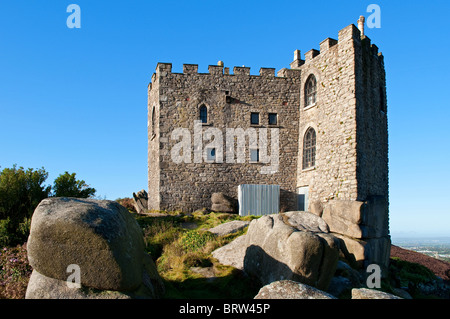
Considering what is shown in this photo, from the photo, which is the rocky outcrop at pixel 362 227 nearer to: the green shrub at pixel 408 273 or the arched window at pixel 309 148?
the green shrub at pixel 408 273

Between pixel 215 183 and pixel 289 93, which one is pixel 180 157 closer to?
pixel 215 183

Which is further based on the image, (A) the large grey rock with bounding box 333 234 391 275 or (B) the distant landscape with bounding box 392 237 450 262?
(B) the distant landscape with bounding box 392 237 450 262

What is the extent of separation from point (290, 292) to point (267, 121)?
649 inches

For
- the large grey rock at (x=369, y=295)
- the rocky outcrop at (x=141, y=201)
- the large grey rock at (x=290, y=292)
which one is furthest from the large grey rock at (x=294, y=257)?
the rocky outcrop at (x=141, y=201)

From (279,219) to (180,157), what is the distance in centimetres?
1178

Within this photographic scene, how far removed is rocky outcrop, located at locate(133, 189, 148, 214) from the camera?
22.8 meters

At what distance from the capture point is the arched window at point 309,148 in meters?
20.8

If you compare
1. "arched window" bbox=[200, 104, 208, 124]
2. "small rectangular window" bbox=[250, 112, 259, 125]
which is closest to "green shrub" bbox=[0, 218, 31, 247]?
"arched window" bbox=[200, 104, 208, 124]

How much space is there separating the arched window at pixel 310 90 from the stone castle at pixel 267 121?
0.06m

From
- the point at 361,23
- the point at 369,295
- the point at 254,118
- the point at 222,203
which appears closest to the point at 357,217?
the point at 222,203

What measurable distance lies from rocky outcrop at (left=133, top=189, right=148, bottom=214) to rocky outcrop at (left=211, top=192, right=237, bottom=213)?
4.24m

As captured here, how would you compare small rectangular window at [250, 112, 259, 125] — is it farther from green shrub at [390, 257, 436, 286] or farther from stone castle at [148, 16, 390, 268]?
green shrub at [390, 257, 436, 286]

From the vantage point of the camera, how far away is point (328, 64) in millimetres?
19734
